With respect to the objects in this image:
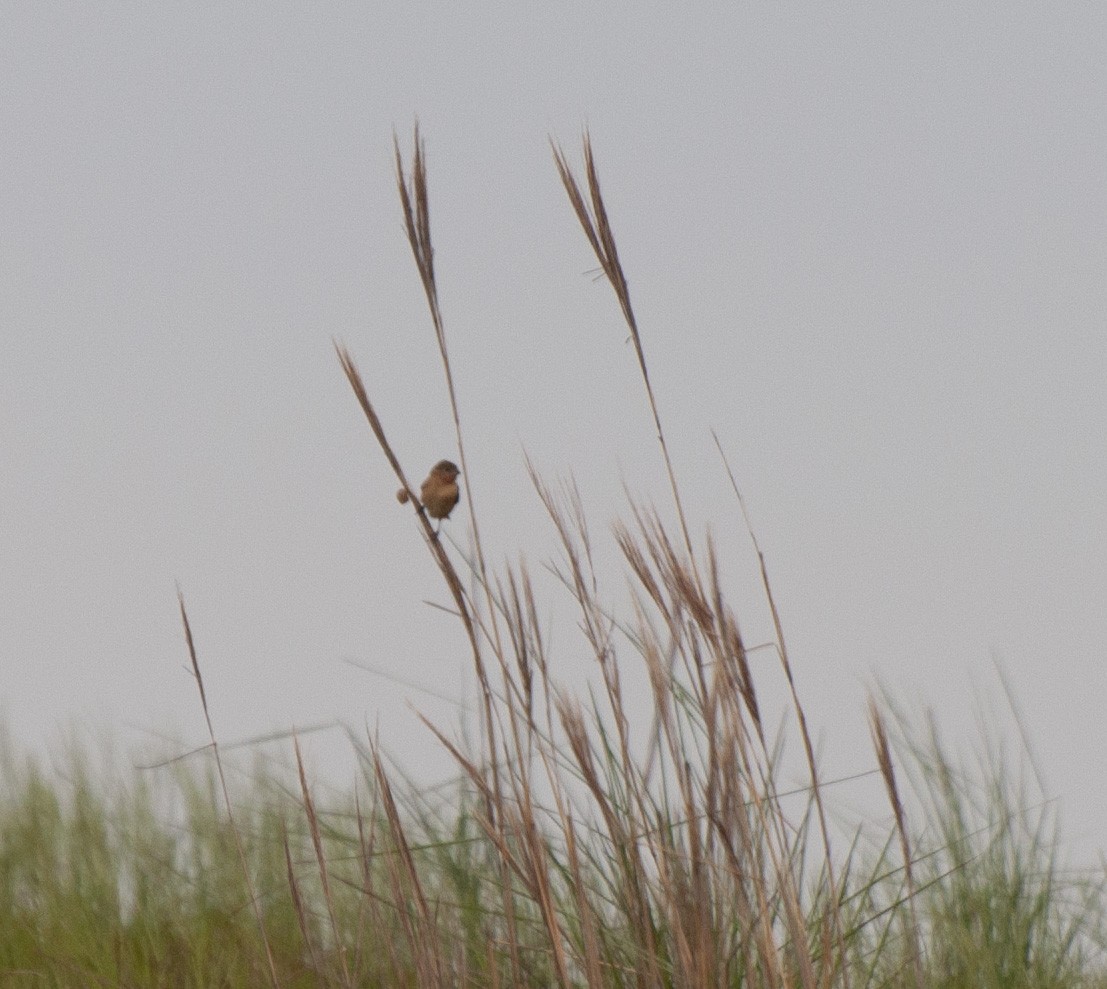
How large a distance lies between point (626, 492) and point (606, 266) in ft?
0.87

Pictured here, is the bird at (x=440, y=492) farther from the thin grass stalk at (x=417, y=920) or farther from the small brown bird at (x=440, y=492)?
the thin grass stalk at (x=417, y=920)

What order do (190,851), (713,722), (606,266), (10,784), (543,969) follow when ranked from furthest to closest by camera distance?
(10,784) → (190,851) → (543,969) → (606,266) → (713,722)

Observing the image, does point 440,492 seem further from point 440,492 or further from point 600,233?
point 600,233

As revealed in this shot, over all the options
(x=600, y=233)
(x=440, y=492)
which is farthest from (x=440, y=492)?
(x=600, y=233)

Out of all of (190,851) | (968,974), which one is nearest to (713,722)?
(968,974)

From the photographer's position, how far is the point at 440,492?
2082 mm

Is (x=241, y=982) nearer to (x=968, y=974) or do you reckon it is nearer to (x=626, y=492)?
(x=968, y=974)

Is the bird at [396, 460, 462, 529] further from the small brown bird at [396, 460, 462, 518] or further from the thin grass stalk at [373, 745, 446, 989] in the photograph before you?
the thin grass stalk at [373, 745, 446, 989]

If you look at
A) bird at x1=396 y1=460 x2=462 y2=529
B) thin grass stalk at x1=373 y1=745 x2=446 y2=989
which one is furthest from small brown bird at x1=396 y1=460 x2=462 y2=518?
thin grass stalk at x1=373 y1=745 x2=446 y2=989

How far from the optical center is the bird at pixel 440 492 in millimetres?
2072

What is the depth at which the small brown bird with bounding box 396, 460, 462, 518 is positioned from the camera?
6.80 ft

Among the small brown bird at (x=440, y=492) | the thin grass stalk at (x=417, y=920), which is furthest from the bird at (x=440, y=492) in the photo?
the thin grass stalk at (x=417, y=920)

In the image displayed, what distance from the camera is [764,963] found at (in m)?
1.67

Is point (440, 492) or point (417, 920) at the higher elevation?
point (440, 492)
